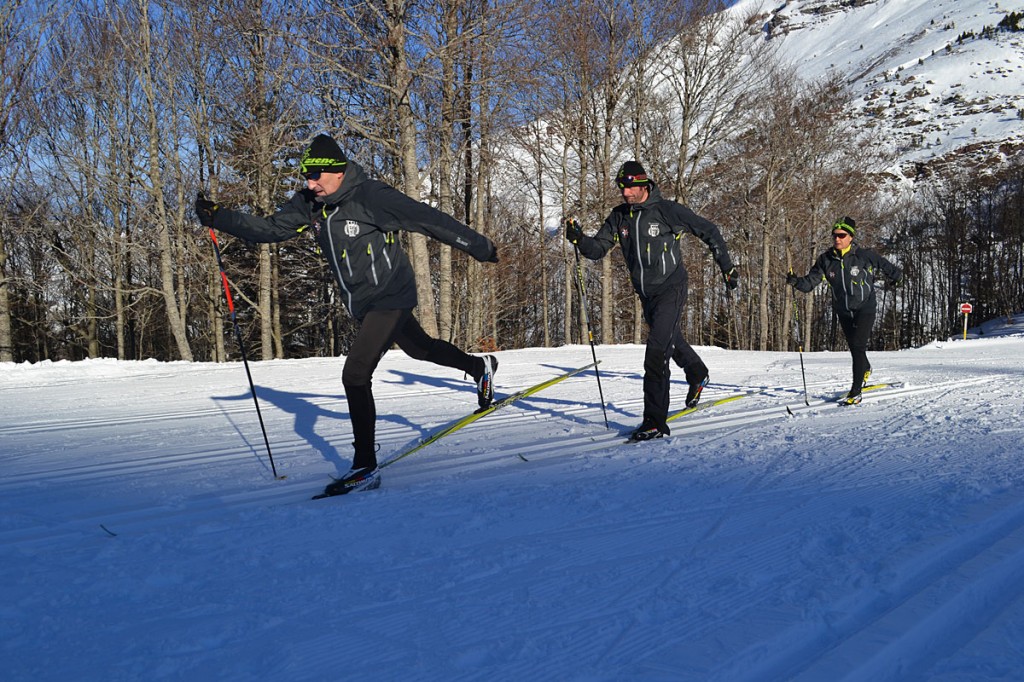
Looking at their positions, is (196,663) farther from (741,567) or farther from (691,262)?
(691,262)

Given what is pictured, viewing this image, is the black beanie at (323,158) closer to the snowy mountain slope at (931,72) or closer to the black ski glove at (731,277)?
the black ski glove at (731,277)

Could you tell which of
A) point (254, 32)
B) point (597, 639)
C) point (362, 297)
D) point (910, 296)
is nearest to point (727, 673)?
point (597, 639)

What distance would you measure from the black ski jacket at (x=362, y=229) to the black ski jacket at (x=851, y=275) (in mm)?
4785

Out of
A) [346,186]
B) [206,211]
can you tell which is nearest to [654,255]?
[346,186]

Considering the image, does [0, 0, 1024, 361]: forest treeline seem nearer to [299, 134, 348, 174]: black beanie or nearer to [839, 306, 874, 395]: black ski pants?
[839, 306, 874, 395]: black ski pants

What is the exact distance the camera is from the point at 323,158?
11.8 feet

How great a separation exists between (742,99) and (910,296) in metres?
35.3

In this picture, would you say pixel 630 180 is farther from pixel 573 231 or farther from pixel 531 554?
pixel 531 554

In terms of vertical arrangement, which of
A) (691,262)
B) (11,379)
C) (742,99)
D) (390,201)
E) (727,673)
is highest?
(742,99)

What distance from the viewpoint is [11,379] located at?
8.71 m

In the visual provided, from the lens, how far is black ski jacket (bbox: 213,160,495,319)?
376cm

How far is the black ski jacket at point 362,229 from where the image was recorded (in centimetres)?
376

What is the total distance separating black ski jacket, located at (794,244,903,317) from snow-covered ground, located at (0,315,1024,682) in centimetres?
179

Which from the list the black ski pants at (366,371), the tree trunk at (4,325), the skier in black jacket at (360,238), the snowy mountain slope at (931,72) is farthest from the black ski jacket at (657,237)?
the snowy mountain slope at (931,72)
